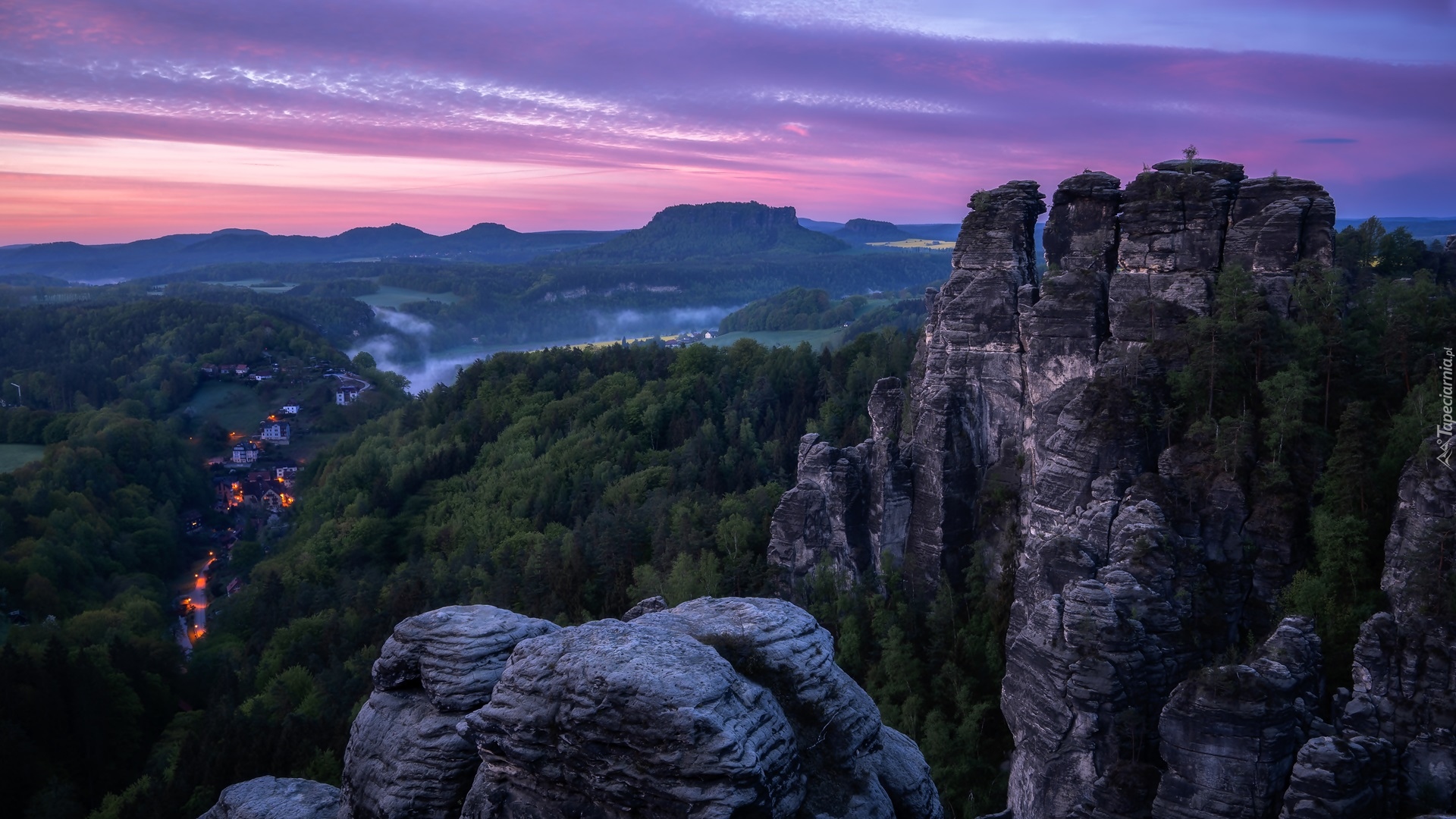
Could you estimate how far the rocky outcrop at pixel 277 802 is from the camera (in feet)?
47.8

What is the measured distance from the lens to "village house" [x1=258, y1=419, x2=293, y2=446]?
136625 mm

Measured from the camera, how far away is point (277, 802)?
14.9 metres

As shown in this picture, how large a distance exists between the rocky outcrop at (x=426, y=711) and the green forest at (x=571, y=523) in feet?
70.6

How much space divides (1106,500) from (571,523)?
52.3 metres

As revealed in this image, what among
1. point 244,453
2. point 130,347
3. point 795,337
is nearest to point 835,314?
point 795,337

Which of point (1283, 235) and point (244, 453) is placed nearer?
point (1283, 235)

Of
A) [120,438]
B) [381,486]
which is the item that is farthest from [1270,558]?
[120,438]

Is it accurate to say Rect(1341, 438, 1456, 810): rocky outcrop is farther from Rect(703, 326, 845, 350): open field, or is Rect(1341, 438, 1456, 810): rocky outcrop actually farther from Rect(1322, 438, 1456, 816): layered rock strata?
Rect(703, 326, 845, 350): open field

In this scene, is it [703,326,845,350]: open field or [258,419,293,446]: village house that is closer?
[258,419,293,446]: village house

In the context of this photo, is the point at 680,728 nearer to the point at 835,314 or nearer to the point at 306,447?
the point at 306,447

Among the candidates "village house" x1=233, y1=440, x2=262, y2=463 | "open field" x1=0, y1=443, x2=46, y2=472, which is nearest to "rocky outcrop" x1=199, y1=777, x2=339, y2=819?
"open field" x1=0, y1=443, x2=46, y2=472

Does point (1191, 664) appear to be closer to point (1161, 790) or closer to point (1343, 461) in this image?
point (1161, 790)

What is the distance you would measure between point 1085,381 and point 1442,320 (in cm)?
1075

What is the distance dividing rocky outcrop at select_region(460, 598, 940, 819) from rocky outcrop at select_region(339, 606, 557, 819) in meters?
1.11
